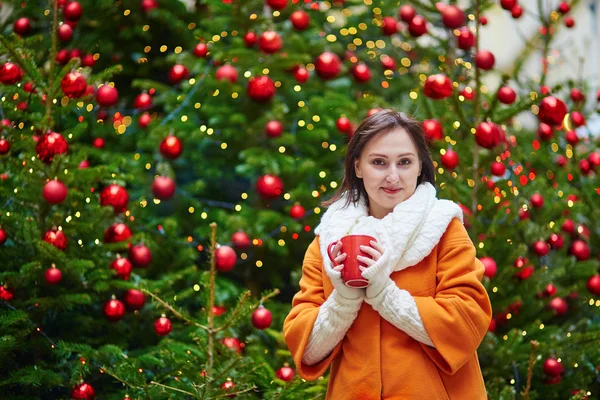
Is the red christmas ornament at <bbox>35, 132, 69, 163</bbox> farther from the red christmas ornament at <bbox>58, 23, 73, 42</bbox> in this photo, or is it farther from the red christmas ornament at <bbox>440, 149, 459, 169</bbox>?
the red christmas ornament at <bbox>440, 149, 459, 169</bbox>

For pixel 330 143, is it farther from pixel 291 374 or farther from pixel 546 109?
pixel 291 374

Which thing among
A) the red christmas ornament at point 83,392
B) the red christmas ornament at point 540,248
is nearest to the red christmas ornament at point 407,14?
the red christmas ornament at point 540,248

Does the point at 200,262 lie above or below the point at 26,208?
below

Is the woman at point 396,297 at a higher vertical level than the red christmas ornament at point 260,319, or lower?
higher

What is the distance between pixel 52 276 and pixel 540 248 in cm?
219

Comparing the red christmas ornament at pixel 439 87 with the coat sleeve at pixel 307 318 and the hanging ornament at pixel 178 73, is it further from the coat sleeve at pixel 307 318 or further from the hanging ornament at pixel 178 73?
the hanging ornament at pixel 178 73

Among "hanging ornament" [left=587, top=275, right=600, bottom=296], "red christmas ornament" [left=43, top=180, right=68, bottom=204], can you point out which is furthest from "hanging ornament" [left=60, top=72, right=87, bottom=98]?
"hanging ornament" [left=587, top=275, right=600, bottom=296]

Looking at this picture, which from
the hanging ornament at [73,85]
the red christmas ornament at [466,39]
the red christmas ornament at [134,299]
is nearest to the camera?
the hanging ornament at [73,85]

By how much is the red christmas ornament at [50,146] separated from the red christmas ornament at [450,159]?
1621 millimetres

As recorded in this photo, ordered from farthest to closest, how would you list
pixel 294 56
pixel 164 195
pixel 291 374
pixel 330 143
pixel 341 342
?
1. pixel 330 143
2. pixel 294 56
3. pixel 164 195
4. pixel 291 374
5. pixel 341 342

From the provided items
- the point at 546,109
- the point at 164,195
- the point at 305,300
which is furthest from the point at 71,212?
the point at 546,109

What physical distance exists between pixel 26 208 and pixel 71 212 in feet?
0.61

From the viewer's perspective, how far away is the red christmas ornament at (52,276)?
8.75 ft

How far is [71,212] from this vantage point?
2.91 metres
